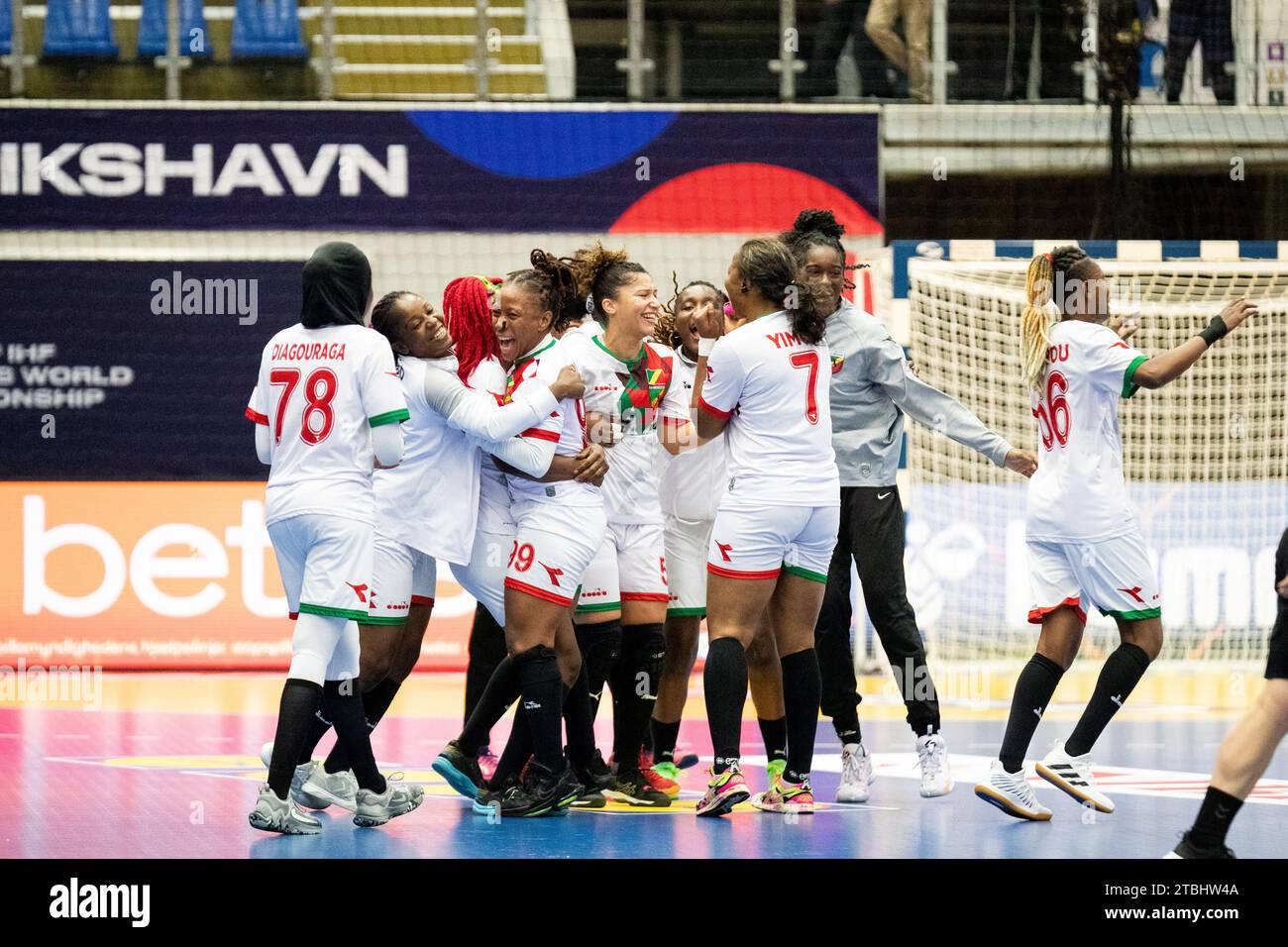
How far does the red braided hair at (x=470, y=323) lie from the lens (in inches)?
245

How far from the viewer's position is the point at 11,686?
A: 10.8m

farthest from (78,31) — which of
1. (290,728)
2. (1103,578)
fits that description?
(1103,578)

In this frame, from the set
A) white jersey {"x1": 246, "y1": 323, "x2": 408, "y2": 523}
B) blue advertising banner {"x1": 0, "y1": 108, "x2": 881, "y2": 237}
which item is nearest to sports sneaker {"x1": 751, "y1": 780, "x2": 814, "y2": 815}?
white jersey {"x1": 246, "y1": 323, "x2": 408, "y2": 523}

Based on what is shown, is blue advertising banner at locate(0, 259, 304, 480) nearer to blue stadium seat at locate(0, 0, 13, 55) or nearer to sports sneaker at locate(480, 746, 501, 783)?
blue stadium seat at locate(0, 0, 13, 55)

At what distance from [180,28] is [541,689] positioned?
367 inches

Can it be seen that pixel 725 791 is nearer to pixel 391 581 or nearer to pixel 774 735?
pixel 774 735

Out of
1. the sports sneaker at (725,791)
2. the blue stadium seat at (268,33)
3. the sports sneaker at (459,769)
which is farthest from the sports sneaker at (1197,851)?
the blue stadium seat at (268,33)

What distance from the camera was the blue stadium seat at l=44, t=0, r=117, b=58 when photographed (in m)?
13.0

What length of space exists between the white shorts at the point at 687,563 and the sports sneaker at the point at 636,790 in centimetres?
71

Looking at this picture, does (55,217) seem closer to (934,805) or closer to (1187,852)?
(934,805)

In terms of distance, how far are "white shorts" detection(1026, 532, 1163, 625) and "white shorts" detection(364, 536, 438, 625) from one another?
2342mm

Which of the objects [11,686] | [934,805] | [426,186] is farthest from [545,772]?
[426,186]

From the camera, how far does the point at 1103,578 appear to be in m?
6.12

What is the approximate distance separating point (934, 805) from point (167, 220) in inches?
325
